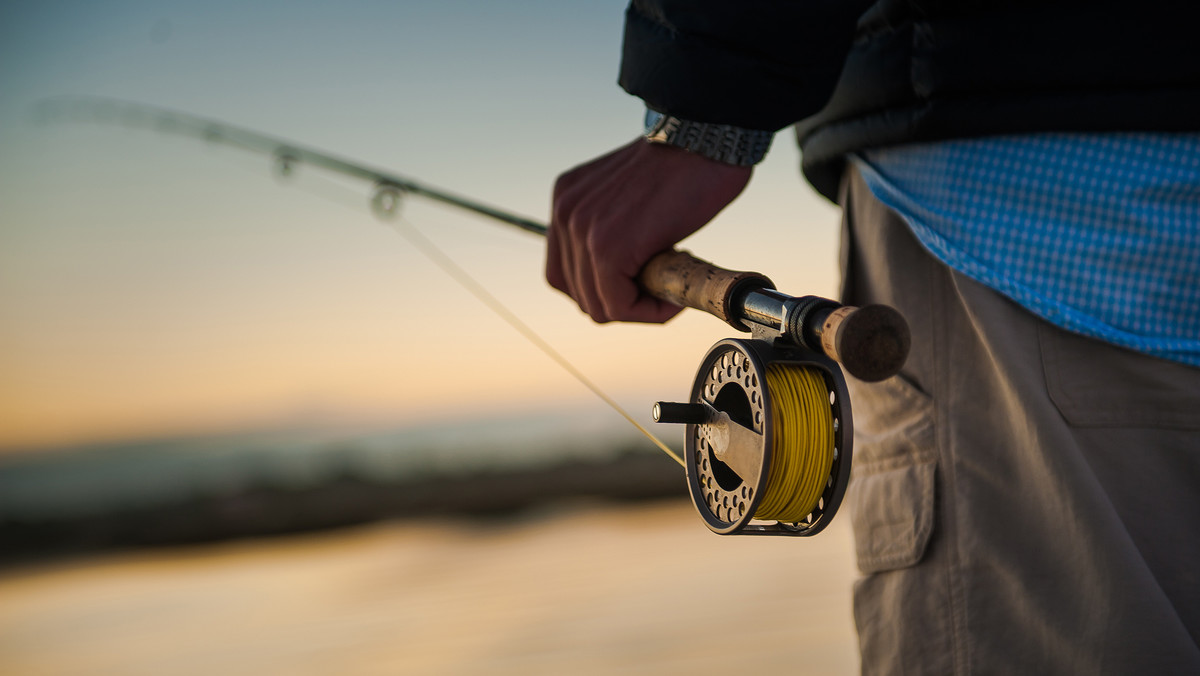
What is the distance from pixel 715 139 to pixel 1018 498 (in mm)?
478

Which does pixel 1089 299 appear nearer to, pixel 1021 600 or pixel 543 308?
pixel 1021 600

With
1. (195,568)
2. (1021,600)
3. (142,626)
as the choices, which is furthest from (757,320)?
(195,568)

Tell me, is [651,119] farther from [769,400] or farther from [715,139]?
[769,400]

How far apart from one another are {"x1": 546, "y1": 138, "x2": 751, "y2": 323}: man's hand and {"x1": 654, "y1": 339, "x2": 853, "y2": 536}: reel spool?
154 millimetres

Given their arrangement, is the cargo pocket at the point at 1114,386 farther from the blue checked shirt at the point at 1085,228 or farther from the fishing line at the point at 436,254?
the fishing line at the point at 436,254

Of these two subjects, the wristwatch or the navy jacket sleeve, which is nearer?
the navy jacket sleeve

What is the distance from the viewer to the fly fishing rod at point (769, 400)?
783 mm

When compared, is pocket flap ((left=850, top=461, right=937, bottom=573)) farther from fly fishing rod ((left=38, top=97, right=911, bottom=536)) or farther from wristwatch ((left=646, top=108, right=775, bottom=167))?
wristwatch ((left=646, top=108, right=775, bottom=167))

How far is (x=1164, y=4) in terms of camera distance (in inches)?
31.1

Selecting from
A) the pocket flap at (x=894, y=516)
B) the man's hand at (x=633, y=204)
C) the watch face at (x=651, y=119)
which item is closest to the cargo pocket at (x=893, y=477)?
the pocket flap at (x=894, y=516)

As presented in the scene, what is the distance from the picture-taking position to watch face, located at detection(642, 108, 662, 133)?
3.34 ft

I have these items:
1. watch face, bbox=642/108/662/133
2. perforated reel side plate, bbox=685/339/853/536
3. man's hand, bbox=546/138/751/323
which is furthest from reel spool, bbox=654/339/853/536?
watch face, bbox=642/108/662/133

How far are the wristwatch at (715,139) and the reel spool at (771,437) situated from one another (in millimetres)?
219

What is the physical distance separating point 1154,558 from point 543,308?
227cm
